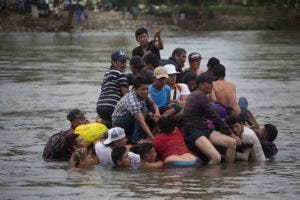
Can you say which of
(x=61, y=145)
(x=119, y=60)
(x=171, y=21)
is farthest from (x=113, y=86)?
(x=171, y=21)

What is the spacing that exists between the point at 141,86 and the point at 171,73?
1328 millimetres

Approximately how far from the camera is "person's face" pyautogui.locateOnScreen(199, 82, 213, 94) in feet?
41.6

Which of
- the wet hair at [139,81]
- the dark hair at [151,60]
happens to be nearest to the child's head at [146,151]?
the wet hair at [139,81]

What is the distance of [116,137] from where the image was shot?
1253cm

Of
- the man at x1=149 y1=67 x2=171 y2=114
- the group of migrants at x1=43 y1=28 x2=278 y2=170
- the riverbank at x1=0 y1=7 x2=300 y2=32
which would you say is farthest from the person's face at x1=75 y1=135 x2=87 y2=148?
the riverbank at x1=0 y1=7 x2=300 y2=32

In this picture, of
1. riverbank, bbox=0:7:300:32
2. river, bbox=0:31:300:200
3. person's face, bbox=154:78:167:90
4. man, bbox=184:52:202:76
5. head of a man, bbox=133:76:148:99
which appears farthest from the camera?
riverbank, bbox=0:7:300:32

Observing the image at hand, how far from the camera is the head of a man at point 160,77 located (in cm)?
1343

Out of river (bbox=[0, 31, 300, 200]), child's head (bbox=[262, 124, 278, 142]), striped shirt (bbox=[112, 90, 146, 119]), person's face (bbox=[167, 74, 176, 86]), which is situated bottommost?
river (bbox=[0, 31, 300, 200])

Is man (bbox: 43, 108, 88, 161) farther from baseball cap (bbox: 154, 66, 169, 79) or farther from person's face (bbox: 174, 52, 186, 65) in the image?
person's face (bbox: 174, 52, 186, 65)

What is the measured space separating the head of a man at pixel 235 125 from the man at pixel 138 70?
1.73 meters

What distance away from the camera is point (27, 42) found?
48969mm

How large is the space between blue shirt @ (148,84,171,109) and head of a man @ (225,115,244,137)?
1219 mm

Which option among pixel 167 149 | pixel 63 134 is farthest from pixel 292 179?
pixel 63 134

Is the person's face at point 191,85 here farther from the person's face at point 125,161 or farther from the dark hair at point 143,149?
the person's face at point 125,161
